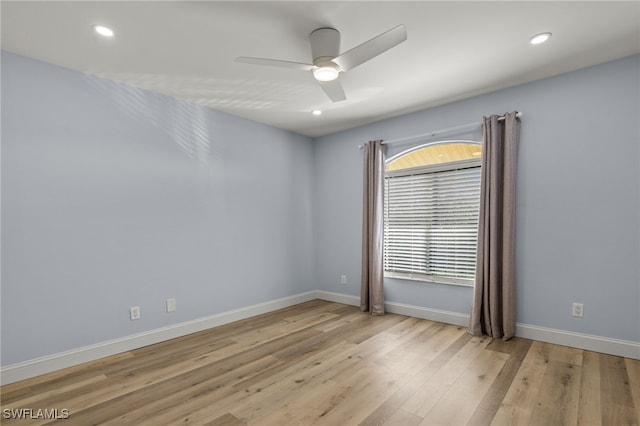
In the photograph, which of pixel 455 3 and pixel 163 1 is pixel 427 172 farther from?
pixel 163 1

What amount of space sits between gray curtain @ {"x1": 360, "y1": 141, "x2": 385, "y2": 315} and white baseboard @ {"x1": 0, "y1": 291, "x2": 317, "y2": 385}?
1.37 meters

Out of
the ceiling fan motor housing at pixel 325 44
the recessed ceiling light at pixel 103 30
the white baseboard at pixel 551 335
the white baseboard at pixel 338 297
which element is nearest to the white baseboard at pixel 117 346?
the white baseboard at pixel 338 297

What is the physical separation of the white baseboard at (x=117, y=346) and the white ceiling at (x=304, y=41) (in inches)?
98.7

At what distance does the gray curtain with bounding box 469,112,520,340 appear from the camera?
3.27 meters

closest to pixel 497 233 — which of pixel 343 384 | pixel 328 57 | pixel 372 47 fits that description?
pixel 343 384

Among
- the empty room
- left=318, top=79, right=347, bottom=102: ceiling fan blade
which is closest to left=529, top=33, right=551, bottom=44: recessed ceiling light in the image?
the empty room

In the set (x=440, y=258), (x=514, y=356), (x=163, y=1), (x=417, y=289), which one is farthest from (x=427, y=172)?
(x=163, y=1)

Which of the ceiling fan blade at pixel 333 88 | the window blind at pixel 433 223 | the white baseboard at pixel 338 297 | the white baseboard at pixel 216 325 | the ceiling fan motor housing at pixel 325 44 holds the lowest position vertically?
the white baseboard at pixel 338 297

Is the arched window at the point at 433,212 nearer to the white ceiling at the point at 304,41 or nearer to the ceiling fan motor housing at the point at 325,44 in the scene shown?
the white ceiling at the point at 304,41

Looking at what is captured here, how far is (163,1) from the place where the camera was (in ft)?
6.64

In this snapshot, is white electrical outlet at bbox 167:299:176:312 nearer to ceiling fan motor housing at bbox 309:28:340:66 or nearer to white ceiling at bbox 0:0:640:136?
white ceiling at bbox 0:0:640:136

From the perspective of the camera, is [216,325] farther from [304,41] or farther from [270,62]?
[304,41]

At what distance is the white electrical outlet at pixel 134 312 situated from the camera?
3.17 metres

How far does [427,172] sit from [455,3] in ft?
7.41
